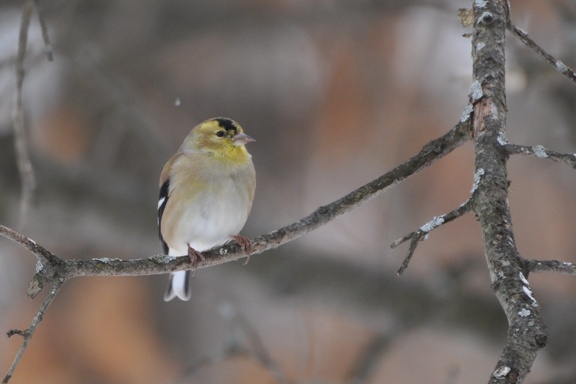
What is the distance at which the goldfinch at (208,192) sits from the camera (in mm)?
2844

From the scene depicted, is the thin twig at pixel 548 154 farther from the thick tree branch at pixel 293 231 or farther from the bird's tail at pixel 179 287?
the bird's tail at pixel 179 287

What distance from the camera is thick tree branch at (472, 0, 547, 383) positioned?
1.02m

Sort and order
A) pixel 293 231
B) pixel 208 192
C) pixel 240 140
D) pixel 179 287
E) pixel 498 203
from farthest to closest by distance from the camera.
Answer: pixel 179 287 → pixel 240 140 → pixel 208 192 → pixel 293 231 → pixel 498 203

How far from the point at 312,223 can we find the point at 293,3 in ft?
16.7

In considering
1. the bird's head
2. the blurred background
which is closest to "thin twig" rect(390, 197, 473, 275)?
the bird's head

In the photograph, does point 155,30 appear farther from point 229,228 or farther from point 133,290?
point 229,228

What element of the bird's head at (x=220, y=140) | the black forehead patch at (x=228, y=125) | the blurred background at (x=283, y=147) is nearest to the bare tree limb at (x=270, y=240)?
the bird's head at (x=220, y=140)

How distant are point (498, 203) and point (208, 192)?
5.49 feet

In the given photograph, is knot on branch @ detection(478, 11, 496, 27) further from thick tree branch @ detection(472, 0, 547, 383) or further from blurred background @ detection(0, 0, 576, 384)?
blurred background @ detection(0, 0, 576, 384)

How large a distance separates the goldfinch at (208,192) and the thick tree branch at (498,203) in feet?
4.13

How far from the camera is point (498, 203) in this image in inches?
52.6

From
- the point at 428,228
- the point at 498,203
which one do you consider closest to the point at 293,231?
the point at 428,228

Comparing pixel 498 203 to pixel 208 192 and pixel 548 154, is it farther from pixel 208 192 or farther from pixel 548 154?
pixel 208 192

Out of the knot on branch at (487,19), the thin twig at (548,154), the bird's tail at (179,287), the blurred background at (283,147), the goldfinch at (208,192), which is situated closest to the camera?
the thin twig at (548,154)
